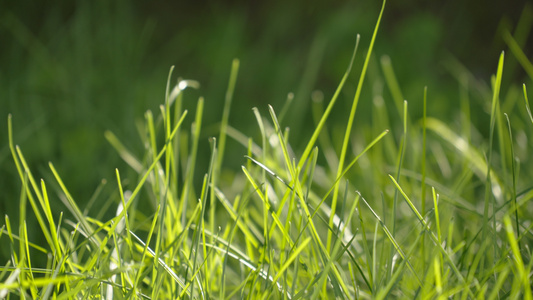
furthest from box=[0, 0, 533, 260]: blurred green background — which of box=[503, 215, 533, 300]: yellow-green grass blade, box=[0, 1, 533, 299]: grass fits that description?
box=[503, 215, 533, 300]: yellow-green grass blade

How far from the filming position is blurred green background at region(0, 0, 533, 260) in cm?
96

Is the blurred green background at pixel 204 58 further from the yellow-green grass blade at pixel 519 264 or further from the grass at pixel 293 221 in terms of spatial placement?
the yellow-green grass blade at pixel 519 264

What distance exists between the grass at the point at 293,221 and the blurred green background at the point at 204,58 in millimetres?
50

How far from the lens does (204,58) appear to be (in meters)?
1.28

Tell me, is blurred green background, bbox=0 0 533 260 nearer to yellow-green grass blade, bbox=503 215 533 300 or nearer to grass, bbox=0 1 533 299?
grass, bbox=0 1 533 299

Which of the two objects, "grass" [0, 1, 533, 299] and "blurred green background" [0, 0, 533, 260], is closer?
"grass" [0, 1, 533, 299]

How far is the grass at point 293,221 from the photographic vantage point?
0.40 meters

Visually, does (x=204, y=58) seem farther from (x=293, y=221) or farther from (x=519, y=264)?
(x=519, y=264)

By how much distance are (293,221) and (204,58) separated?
746 millimetres

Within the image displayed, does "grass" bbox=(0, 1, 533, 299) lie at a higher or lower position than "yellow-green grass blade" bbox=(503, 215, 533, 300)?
lower

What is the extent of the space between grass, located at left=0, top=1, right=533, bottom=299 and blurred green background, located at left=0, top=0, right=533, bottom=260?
50 mm

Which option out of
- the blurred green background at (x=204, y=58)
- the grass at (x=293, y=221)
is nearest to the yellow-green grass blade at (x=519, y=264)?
the grass at (x=293, y=221)

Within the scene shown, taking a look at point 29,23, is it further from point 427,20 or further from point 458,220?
point 458,220

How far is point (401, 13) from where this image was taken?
1418 mm
